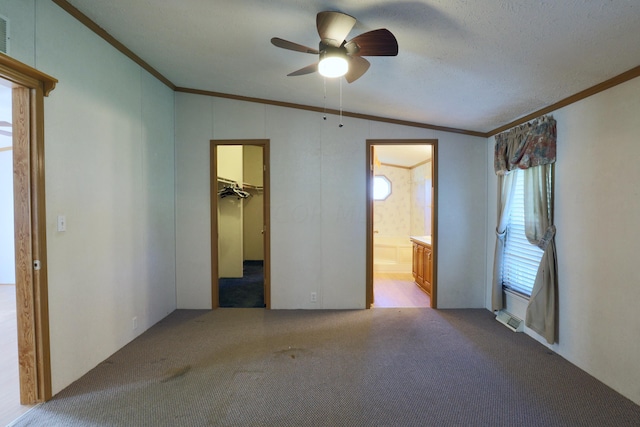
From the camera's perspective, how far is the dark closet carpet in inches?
151

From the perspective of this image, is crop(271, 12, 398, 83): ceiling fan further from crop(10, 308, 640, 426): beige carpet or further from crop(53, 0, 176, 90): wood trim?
crop(10, 308, 640, 426): beige carpet

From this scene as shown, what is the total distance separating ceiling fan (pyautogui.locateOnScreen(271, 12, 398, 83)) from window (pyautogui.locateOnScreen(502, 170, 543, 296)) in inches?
90.0

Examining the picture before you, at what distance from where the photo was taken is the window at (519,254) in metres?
2.88

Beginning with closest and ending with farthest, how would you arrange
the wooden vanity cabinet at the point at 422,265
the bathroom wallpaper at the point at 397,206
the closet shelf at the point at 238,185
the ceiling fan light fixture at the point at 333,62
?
the ceiling fan light fixture at the point at 333,62 < the wooden vanity cabinet at the point at 422,265 < the closet shelf at the point at 238,185 < the bathroom wallpaper at the point at 397,206

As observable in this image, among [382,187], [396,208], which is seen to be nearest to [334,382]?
[396,208]

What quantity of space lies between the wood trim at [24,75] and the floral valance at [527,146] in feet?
12.7

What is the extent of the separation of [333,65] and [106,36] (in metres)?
2.06

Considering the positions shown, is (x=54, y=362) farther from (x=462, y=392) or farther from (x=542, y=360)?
(x=542, y=360)

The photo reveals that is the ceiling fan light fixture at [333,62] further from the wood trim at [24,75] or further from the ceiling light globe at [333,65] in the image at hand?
the wood trim at [24,75]

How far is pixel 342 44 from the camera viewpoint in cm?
176

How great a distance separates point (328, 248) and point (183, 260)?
1.85m

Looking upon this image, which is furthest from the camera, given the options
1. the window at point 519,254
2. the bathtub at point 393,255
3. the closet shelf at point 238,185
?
the bathtub at point 393,255

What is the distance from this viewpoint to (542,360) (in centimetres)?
243

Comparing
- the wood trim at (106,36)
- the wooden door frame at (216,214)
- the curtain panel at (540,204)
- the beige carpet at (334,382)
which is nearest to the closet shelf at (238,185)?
the wooden door frame at (216,214)
